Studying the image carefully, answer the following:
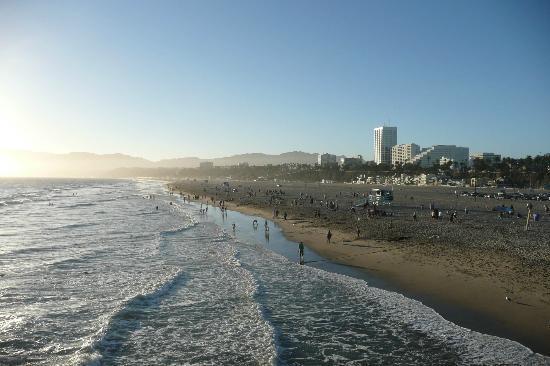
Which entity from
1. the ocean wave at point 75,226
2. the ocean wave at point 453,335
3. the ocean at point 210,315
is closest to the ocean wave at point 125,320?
the ocean at point 210,315

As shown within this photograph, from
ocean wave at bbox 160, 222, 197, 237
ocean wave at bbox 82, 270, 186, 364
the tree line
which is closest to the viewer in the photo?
ocean wave at bbox 82, 270, 186, 364

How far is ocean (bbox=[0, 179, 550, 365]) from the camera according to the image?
1117cm

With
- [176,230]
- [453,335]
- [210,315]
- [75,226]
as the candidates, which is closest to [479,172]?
[176,230]

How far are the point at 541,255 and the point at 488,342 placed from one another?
12184 mm

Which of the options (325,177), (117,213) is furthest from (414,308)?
(325,177)

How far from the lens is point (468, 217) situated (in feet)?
132

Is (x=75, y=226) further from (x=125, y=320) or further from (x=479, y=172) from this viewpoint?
(x=479, y=172)

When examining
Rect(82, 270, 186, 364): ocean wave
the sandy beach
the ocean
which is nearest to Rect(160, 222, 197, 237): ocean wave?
the ocean

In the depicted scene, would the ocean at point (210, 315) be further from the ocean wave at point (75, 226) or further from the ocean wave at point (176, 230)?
the ocean wave at point (75, 226)

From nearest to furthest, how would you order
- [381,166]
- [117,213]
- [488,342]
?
1. [488,342]
2. [117,213]
3. [381,166]

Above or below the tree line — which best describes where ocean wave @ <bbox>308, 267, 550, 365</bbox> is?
below

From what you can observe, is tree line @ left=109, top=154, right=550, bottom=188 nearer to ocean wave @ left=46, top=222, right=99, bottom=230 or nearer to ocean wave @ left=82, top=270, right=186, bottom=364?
ocean wave @ left=46, top=222, right=99, bottom=230

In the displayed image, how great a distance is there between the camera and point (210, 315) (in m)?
14.4

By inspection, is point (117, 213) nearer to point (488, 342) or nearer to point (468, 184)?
point (488, 342)
